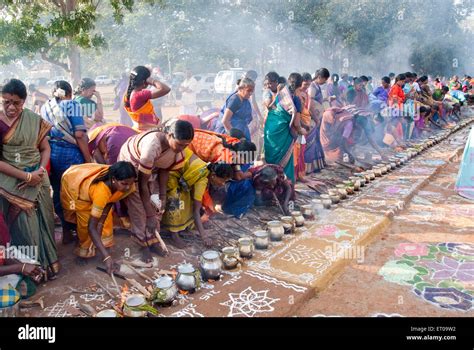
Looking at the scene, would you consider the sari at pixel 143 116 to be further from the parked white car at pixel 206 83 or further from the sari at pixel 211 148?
the parked white car at pixel 206 83

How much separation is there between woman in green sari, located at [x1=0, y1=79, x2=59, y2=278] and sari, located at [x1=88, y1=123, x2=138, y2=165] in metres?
0.93

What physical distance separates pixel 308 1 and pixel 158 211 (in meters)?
17.1

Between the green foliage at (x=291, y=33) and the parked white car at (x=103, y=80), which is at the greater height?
the green foliage at (x=291, y=33)

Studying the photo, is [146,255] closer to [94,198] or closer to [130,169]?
[94,198]

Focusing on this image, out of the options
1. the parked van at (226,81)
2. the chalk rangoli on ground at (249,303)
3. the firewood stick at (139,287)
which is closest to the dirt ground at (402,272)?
the chalk rangoli on ground at (249,303)

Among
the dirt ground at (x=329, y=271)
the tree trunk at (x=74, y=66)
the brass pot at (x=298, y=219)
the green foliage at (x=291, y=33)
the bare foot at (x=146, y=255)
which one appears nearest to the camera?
the dirt ground at (x=329, y=271)

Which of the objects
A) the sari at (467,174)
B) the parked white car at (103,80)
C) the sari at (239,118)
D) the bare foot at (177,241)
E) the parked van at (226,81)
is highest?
the parked white car at (103,80)

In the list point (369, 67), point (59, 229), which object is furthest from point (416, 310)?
point (369, 67)

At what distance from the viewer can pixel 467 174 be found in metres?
6.22

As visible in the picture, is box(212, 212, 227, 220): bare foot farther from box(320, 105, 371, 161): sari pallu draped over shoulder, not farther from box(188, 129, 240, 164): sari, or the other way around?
box(320, 105, 371, 161): sari pallu draped over shoulder

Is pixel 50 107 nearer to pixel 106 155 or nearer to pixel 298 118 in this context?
pixel 106 155

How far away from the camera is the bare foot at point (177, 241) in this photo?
13.9 ft

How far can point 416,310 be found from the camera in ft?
10.6

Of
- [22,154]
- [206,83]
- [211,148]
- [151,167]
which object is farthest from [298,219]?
[206,83]
